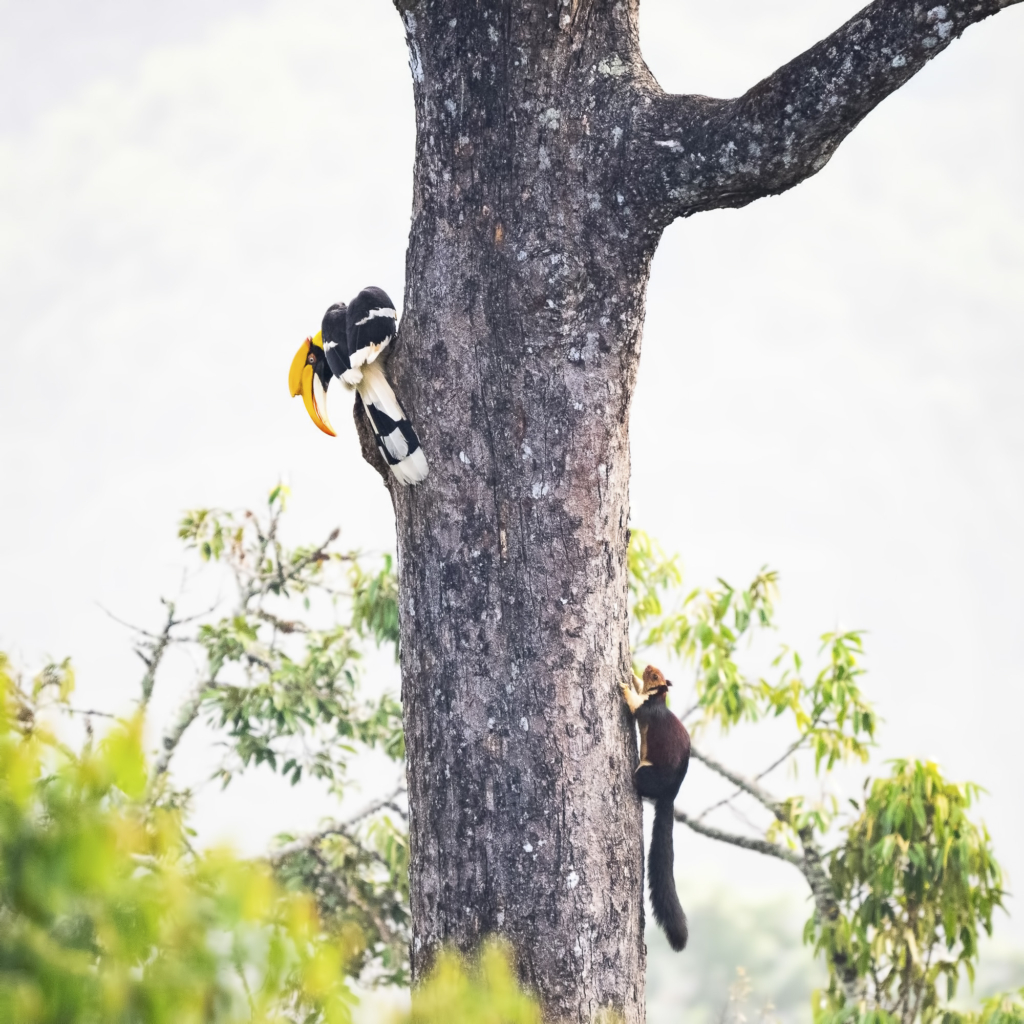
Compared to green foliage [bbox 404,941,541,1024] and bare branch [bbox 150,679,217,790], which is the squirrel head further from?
bare branch [bbox 150,679,217,790]

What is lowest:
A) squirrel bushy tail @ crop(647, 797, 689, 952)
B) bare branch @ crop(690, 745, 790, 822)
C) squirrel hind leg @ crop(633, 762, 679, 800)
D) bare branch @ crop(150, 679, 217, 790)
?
squirrel bushy tail @ crop(647, 797, 689, 952)

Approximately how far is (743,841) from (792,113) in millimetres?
2702

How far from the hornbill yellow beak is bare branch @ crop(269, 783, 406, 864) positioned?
7.21 ft

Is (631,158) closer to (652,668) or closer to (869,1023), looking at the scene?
(652,668)

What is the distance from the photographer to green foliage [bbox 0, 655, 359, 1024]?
2.17 ft

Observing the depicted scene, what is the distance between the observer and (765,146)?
1.90 m

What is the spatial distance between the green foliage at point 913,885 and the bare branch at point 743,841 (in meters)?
0.24

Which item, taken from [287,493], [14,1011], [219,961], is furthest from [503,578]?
[287,493]

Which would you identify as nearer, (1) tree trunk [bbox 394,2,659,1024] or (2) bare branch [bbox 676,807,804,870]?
(1) tree trunk [bbox 394,2,659,1024]

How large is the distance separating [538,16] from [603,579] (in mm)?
952

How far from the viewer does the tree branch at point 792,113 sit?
179cm

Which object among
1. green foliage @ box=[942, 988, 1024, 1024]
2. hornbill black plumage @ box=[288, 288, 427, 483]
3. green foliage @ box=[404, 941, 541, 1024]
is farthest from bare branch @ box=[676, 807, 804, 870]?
green foliage @ box=[404, 941, 541, 1024]

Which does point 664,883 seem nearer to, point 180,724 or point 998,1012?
point 998,1012

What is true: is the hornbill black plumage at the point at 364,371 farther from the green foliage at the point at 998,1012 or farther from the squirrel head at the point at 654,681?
the green foliage at the point at 998,1012
